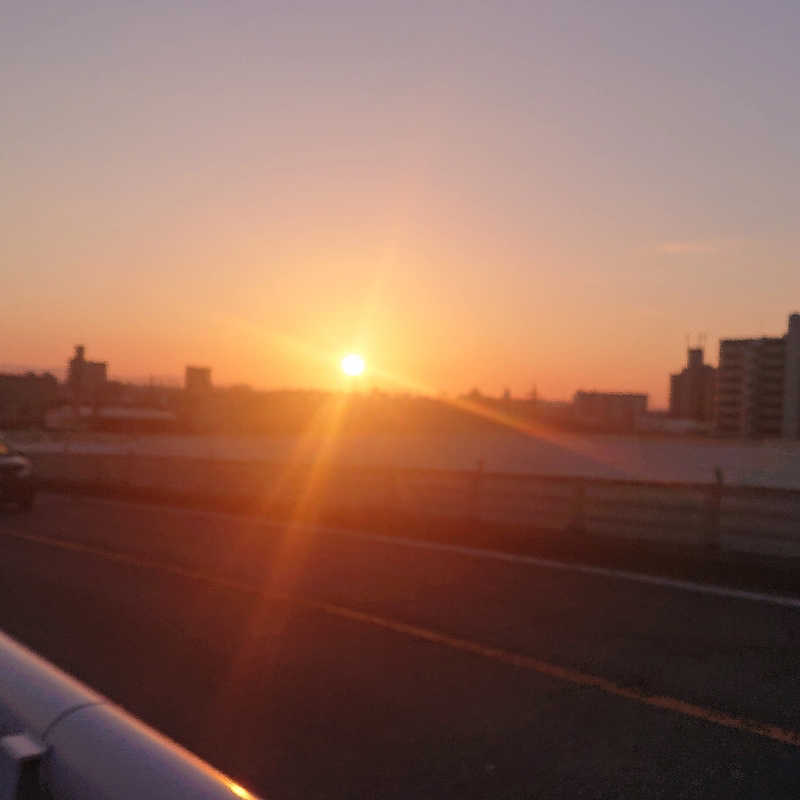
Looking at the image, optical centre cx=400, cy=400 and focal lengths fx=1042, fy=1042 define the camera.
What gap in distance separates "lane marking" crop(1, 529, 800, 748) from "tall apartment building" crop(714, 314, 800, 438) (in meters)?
21.2

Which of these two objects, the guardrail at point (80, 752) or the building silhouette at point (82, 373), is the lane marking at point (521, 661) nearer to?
the guardrail at point (80, 752)

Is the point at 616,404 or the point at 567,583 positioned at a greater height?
the point at 616,404

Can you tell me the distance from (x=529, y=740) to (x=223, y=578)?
7.57 m

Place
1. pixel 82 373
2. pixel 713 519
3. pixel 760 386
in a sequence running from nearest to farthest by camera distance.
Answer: pixel 713 519
pixel 760 386
pixel 82 373

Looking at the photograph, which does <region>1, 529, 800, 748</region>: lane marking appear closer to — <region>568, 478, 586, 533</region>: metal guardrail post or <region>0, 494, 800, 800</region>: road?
<region>0, 494, 800, 800</region>: road

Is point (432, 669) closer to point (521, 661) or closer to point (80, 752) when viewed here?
point (521, 661)

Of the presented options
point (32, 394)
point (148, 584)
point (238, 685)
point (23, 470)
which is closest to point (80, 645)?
point (238, 685)

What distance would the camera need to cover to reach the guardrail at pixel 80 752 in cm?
246

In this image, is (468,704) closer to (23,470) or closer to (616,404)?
(23,470)

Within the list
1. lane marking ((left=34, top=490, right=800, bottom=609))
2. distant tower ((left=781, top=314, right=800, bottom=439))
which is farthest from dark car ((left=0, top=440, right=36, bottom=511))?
distant tower ((left=781, top=314, right=800, bottom=439))

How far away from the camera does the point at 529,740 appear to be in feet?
22.0

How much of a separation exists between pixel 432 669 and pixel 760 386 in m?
25.7

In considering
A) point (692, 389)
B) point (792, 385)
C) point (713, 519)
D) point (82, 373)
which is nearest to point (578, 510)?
point (713, 519)

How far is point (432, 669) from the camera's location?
863cm
